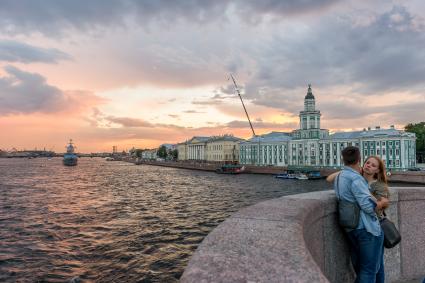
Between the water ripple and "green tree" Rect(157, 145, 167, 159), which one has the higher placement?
"green tree" Rect(157, 145, 167, 159)

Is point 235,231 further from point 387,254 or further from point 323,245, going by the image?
point 387,254

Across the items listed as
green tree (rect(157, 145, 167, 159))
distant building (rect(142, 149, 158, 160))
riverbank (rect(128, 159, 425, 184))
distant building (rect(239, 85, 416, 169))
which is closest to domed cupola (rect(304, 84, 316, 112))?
distant building (rect(239, 85, 416, 169))

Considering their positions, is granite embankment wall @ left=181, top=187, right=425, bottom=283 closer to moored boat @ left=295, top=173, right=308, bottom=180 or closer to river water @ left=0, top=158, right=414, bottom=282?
river water @ left=0, top=158, right=414, bottom=282

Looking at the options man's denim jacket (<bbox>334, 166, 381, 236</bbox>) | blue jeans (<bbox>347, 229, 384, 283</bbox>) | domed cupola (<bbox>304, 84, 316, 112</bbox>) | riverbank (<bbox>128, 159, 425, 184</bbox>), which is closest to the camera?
man's denim jacket (<bbox>334, 166, 381, 236</bbox>)

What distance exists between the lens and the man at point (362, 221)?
2246 millimetres

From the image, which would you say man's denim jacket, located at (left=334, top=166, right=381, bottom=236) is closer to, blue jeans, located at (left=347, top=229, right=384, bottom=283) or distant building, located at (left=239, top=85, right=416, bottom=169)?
blue jeans, located at (left=347, top=229, right=384, bottom=283)

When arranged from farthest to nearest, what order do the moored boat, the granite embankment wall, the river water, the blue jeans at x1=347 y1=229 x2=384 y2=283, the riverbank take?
the moored boat, the riverbank, the river water, the blue jeans at x1=347 y1=229 x2=384 y2=283, the granite embankment wall

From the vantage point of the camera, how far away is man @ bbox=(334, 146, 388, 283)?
2.25m

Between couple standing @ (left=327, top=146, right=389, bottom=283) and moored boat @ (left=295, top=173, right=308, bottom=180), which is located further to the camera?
moored boat @ (left=295, top=173, right=308, bottom=180)

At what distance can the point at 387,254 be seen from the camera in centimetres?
299

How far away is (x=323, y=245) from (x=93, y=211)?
1559 centimetres

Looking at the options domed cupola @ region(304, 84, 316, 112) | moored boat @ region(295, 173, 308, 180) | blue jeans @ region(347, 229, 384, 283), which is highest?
domed cupola @ region(304, 84, 316, 112)

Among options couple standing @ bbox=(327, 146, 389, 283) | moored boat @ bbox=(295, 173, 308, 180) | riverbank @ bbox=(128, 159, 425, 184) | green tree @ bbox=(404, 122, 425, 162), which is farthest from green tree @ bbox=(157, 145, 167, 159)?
couple standing @ bbox=(327, 146, 389, 283)

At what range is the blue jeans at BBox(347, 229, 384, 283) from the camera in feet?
7.75
